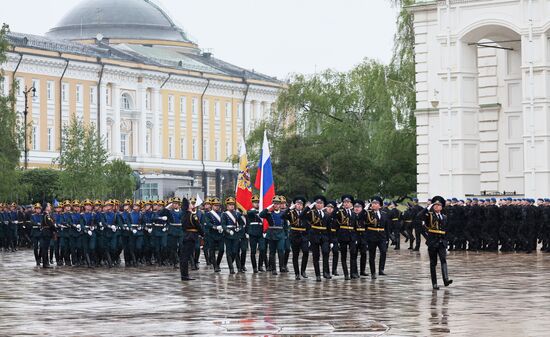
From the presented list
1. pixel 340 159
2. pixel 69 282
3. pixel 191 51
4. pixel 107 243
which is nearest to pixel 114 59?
pixel 191 51

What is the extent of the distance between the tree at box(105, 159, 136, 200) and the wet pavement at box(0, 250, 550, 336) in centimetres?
3483

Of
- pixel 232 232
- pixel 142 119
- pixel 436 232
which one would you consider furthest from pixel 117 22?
pixel 436 232

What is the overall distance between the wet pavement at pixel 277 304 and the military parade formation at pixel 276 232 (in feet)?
2.23

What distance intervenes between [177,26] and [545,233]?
7617 cm

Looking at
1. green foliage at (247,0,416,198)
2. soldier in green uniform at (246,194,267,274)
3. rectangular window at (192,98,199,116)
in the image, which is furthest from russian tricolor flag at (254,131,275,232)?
rectangular window at (192,98,199,116)

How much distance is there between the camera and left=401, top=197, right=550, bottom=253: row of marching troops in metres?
36.6

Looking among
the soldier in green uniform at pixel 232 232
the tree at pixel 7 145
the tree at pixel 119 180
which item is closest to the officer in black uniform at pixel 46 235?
the soldier in green uniform at pixel 232 232

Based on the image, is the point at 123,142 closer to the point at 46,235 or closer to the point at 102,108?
the point at 102,108

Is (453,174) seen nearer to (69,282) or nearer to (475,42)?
(475,42)

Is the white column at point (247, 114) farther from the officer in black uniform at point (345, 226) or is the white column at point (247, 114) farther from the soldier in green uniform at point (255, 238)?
the officer in black uniform at point (345, 226)

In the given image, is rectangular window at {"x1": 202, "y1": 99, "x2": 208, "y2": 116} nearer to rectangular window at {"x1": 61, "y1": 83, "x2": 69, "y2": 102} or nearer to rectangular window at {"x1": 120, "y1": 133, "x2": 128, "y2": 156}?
rectangular window at {"x1": 120, "y1": 133, "x2": 128, "y2": 156}

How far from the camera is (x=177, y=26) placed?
110m

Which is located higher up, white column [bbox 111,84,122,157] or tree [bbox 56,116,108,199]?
white column [bbox 111,84,122,157]

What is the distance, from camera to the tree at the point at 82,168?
63.9 metres
